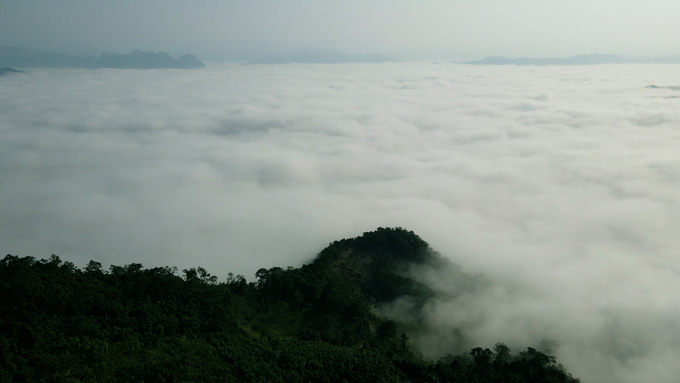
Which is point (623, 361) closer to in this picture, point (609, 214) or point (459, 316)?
point (459, 316)

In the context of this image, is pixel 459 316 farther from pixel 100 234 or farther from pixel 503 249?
pixel 100 234

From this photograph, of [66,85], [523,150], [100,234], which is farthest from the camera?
[66,85]

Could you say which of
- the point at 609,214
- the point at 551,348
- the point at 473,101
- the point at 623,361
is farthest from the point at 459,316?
the point at 473,101

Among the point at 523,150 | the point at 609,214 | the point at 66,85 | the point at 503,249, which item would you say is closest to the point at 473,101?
the point at 523,150

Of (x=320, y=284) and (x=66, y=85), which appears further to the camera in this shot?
(x=66, y=85)

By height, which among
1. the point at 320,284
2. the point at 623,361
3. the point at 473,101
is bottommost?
the point at 623,361

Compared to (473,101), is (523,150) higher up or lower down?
lower down

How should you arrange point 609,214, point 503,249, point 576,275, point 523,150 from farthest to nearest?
1. point 523,150
2. point 609,214
3. point 503,249
4. point 576,275
